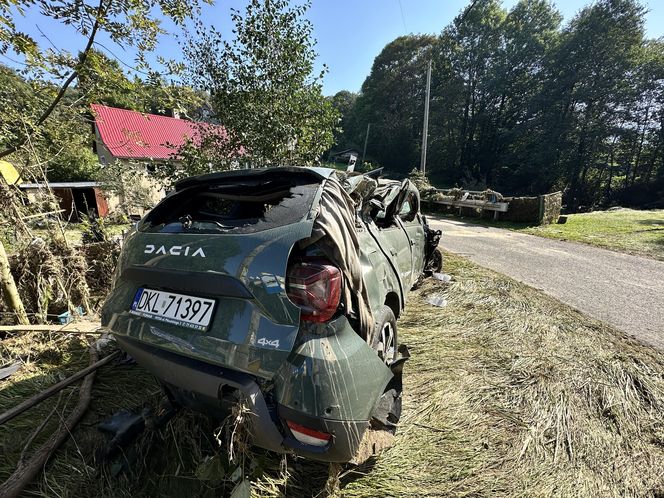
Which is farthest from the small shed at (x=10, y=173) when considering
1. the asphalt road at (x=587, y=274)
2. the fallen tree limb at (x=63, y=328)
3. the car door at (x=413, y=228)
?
the asphalt road at (x=587, y=274)

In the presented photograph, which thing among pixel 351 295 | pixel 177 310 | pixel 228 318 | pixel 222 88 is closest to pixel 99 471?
pixel 177 310

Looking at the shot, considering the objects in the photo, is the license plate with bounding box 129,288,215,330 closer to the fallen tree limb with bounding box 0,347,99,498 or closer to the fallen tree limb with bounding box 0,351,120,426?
the fallen tree limb with bounding box 0,347,99,498

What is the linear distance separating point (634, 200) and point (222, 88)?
113 ft

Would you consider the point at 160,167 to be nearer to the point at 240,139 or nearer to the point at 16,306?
the point at 240,139

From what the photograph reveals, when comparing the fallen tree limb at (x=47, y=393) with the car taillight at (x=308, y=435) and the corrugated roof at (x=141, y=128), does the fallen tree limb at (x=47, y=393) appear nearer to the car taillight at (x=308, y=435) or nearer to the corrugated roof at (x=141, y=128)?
the car taillight at (x=308, y=435)

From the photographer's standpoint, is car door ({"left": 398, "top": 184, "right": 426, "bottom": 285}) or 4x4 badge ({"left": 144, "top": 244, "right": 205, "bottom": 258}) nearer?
4x4 badge ({"left": 144, "top": 244, "right": 205, "bottom": 258})

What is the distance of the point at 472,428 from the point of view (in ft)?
7.22

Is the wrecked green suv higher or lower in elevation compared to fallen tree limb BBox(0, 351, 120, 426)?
higher

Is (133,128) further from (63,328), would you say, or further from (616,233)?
(616,233)

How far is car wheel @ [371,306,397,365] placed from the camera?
2023 mm

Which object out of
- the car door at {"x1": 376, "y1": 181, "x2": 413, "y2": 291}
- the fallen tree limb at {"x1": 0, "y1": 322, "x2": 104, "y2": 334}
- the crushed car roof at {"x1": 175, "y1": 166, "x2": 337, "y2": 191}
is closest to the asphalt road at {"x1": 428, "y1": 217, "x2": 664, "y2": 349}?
the car door at {"x1": 376, "y1": 181, "x2": 413, "y2": 291}

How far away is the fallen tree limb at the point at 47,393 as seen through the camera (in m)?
2.11

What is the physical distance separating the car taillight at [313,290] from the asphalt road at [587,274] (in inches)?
154

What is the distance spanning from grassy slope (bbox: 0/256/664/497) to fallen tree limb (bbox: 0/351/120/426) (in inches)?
4.0
